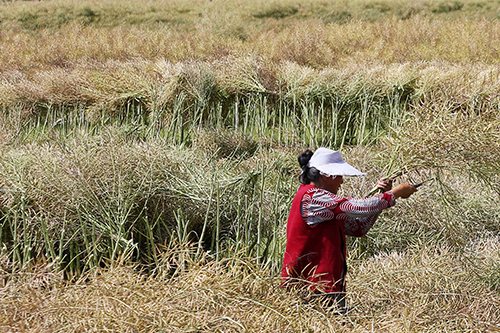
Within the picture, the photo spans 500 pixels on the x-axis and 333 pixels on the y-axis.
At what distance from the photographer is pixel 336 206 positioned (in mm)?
2533

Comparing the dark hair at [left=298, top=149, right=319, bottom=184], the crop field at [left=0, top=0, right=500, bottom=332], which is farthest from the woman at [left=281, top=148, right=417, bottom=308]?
the crop field at [left=0, top=0, right=500, bottom=332]

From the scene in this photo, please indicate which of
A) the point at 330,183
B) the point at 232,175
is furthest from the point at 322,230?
the point at 232,175

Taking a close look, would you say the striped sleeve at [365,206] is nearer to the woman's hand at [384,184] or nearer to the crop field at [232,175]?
the woman's hand at [384,184]

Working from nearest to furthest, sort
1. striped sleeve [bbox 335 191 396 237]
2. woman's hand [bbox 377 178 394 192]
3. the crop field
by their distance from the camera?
the crop field, striped sleeve [bbox 335 191 396 237], woman's hand [bbox 377 178 394 192]

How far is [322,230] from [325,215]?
0.08 m

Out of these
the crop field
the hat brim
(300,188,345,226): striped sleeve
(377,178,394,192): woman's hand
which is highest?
the hat brim

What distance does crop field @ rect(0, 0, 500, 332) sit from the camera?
2018 millimetres

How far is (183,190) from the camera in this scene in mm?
3840

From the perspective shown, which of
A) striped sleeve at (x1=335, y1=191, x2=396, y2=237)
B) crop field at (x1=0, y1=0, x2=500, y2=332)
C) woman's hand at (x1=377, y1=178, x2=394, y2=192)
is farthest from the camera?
woman's hand at (x1=377, y1=178, x2=394, y2=192)

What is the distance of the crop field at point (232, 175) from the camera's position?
79.4 inches

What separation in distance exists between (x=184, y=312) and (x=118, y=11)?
19.9 m

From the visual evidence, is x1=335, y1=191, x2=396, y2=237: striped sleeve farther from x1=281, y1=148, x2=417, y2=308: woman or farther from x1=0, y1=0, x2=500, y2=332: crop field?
x1=0, y1=0, x2=500, y2=332: crop field

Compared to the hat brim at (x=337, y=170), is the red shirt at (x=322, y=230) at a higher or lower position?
lower

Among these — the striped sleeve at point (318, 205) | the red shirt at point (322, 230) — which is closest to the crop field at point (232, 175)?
the red shirt at point (322, 230)
